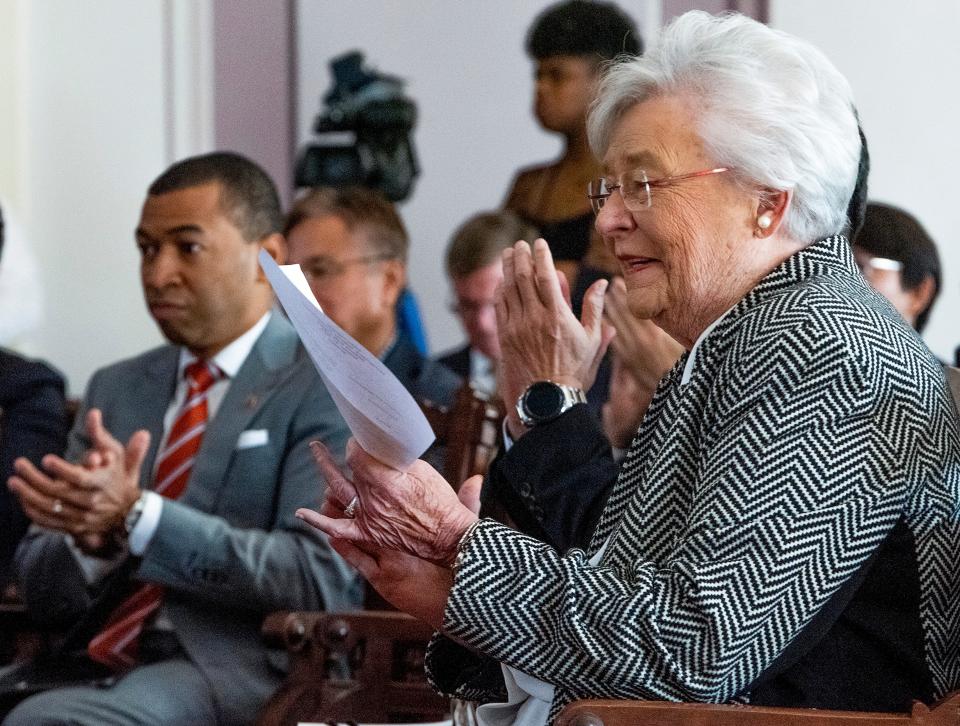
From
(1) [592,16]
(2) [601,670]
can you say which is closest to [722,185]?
(2) [601,670]

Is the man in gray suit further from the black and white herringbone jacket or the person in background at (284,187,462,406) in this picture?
the black and white herringbone jacket

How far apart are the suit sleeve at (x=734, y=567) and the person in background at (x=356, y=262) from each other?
2125mm

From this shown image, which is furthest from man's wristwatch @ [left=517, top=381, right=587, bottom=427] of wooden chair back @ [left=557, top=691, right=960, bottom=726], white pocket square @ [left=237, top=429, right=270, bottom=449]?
white pocket square @ [left=237, top=429, right=270, bottom=449]

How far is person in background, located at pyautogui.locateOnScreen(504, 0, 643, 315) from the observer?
4.30 m

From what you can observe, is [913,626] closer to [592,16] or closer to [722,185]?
[722,185]

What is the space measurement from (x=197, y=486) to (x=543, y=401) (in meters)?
0.98

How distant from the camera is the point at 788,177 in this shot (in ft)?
5.25

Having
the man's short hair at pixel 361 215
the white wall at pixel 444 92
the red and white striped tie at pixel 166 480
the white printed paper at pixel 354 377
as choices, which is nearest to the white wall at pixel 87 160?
the white wall at pixel 444 92

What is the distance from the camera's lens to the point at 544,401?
2.01 m

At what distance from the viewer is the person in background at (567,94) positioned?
430 cm

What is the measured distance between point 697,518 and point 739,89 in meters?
0.49

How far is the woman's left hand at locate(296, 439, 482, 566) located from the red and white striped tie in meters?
1.26

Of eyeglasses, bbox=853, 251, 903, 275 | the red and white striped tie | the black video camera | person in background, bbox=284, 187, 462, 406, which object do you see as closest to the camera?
the red and white striped tie

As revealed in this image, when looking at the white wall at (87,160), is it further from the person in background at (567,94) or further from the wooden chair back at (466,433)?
the wooden chair back at (466,433)
